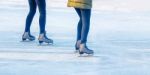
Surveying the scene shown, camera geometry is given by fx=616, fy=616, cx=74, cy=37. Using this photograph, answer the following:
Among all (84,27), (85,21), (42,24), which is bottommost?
(42,24)

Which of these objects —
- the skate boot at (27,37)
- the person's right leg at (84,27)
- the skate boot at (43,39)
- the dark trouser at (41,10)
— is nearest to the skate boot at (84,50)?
the person's right leg at (84,27)

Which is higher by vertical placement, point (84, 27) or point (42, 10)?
point (42, 10)

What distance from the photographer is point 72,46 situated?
1143 centimetres

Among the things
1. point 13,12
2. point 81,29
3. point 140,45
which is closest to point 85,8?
point 81,29

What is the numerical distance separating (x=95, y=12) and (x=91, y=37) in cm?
553

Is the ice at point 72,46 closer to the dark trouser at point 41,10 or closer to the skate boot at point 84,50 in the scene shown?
the skate boot at point 84,50

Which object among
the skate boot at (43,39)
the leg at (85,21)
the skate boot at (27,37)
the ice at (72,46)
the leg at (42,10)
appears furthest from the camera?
the skate boot at (27,37)

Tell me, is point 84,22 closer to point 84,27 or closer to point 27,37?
point 84,27

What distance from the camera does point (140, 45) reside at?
463 inches

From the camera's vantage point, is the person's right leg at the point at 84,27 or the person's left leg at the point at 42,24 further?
the person's left leg at the point at 42,24

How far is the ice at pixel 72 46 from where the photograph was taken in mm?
9180

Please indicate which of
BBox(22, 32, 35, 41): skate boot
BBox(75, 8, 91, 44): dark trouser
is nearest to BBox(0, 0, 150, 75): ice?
BBox(22, 32, 35, 41): skate boot

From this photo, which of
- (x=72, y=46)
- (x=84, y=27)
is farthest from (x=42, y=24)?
(x=84, y=27)

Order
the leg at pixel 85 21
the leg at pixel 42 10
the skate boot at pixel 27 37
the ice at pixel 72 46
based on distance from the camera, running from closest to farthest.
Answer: the ice at pixel 72 46, the leg at pixel 85 21, the leg at pixel 42 10, the skate boot at pixel 27 37
